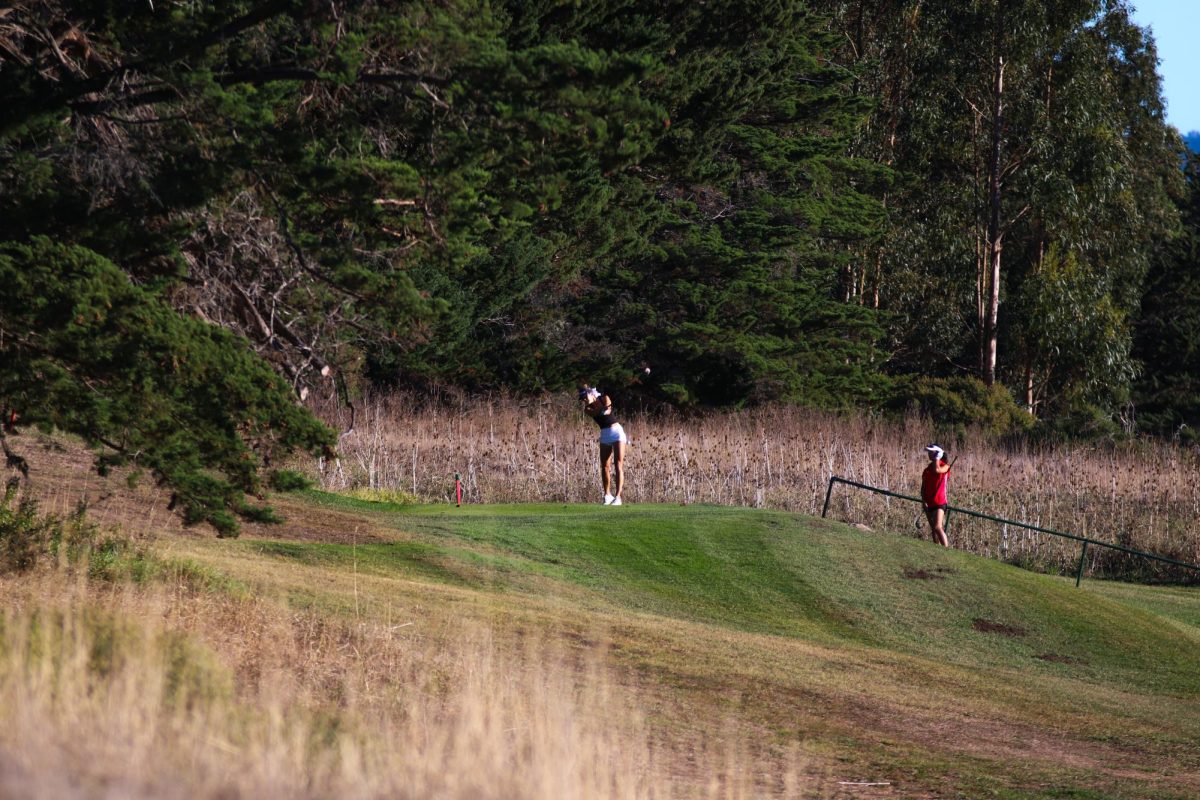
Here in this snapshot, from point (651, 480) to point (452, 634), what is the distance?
544 inches

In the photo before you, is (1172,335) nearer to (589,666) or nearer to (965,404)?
(965,404)

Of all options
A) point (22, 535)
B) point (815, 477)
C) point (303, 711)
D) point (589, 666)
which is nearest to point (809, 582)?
point (589, 666)

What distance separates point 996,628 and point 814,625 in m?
2.16

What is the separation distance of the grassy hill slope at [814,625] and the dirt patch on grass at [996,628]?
0.02 metres

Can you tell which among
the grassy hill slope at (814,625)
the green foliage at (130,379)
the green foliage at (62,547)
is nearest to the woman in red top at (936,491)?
the grassy hill slope at (814,625)

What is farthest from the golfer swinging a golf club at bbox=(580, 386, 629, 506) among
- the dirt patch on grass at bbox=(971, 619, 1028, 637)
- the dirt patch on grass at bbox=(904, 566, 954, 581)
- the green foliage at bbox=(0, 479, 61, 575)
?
the green foliage at bbox=(0, 479, 61, 575)

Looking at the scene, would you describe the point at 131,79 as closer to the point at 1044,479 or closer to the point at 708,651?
the point at 708,651

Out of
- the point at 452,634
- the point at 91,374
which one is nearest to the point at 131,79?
the point at 91,374

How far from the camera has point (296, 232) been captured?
11984 mm

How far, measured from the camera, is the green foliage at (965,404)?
38.1 m

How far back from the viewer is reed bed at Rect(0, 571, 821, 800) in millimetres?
5336

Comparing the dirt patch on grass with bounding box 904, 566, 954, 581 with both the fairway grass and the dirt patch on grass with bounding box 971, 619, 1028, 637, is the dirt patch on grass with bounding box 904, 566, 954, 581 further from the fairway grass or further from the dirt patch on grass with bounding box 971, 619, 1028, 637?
the dirt patch on grass with bounding box 971, 619, 1028, 637

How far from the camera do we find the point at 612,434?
795 inches

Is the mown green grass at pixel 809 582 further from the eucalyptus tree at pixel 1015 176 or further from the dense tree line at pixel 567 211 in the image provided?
the eucalyptus tree at pixel 1015 176
